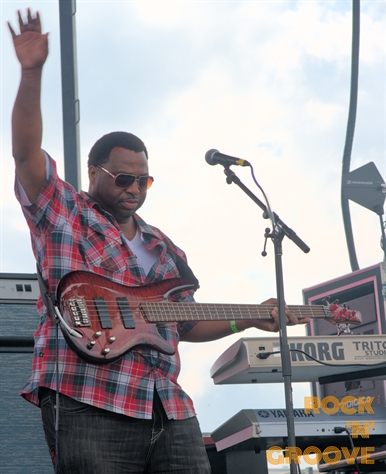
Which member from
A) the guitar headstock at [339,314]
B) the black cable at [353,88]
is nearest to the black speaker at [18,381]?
the guitar headstock at [339,314]

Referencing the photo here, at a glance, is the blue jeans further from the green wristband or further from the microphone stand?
the green wristband

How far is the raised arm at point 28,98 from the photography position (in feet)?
6.00

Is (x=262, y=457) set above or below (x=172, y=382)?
below

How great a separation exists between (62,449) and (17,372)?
897 mm

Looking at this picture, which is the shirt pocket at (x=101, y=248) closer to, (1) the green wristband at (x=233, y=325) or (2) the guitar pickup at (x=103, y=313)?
(2) the guitar pickup at (x=103, y=313)

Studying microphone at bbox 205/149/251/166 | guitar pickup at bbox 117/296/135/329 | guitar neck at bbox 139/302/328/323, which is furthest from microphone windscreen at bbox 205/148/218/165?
guitar pickup at bbox 117/296/135/329

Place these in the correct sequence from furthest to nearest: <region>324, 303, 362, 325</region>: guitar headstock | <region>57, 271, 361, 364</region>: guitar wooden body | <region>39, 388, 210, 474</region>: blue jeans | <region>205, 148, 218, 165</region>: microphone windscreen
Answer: <region>324, 303, 362, 325</region>: guitar headstock, <region>205, 148, 218, 165</region>: microphone windscreen, <region>57, 271, 361, 364</region>: guitar wooden body, <region>39, 388, 210, 474</region>: blue jeans

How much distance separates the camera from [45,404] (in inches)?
74.0

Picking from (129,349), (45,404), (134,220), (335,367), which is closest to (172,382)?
(129,349)

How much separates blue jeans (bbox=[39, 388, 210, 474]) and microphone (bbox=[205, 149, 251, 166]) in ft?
2.85

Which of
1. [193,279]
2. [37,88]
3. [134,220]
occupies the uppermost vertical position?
[37,88]

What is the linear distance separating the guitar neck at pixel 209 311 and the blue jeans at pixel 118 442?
275 millimetres

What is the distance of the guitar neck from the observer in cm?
208

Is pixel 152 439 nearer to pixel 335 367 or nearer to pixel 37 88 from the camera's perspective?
pixel 37 88
